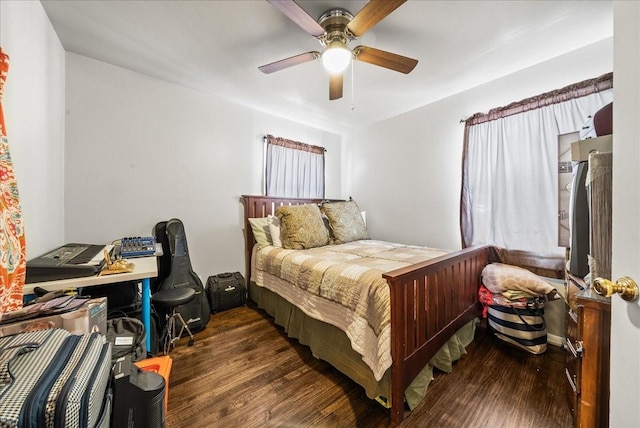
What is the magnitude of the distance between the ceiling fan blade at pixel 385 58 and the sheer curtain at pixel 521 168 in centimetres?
121

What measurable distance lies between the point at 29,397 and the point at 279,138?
2960 mm

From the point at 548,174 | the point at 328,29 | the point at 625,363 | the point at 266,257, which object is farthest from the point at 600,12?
the point at 266,257

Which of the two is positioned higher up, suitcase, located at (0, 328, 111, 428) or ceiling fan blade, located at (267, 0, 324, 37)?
ceiling fan blade, located at (267, 0, 324, 37)

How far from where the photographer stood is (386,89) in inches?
100.0

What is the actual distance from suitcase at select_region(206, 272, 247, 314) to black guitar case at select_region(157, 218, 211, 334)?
0.24 metres

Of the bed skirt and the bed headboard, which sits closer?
the bed skirt

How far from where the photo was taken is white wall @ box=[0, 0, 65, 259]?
1.21 meters

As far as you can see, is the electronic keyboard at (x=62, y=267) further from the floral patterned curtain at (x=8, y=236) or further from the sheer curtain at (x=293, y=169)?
the sheer curtain at (x=293, y=169)

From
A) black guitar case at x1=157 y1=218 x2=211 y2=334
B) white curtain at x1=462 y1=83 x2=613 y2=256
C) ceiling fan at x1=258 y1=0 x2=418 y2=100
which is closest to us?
ceiling fan at x1=258 y1=0 x2=418 y2=100

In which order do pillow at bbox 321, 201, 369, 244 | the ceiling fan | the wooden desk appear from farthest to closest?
pillow at bbox 321, 201, 369, 244
the ceiling fan
the wooden desk

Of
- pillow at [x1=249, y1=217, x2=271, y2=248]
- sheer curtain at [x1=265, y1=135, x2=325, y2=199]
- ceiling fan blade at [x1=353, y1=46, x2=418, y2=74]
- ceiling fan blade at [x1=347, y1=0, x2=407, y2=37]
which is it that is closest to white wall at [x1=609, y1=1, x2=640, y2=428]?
ceiling fan blade at [x1=347, y1=0, x2=407, y2=37]

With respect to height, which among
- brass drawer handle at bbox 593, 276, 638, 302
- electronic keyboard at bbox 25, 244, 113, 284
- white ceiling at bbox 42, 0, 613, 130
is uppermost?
white ceiling at bbox 42, 0, 613, 130

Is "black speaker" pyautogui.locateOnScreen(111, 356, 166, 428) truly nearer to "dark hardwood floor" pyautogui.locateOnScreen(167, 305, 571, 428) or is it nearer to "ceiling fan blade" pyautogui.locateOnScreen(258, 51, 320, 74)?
"dark hardwood floor" pyautogui.locateOnScreen(167, 305, 571, 428)

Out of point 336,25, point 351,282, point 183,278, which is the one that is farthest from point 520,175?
point 183,278
